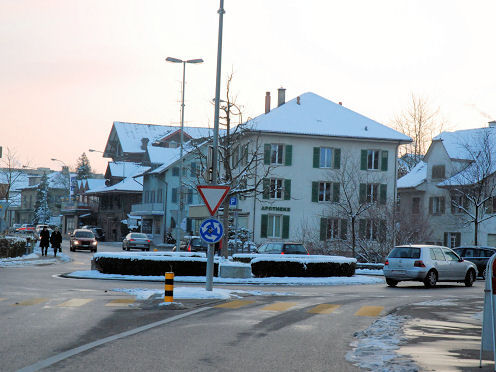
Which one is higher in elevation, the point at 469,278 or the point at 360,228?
the point at 360,228

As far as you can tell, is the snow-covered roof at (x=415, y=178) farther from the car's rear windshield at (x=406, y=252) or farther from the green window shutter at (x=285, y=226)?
the car's rear windshield at (x=406, y=252)

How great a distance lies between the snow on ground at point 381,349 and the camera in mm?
9728

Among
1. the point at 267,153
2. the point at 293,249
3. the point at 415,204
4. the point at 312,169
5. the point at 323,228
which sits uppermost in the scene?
the point at 267,153

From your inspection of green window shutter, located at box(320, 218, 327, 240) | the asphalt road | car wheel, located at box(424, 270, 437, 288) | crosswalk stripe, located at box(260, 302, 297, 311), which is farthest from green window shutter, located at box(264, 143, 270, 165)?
crosswalk stripe, located at box(260, 302, 297, 311)

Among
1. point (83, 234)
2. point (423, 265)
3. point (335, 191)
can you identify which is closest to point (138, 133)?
point (83, 234)

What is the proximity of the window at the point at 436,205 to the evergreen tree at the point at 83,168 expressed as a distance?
8782cm

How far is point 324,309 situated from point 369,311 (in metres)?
0.98

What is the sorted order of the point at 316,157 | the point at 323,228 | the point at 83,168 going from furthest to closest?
→ the point at 83,168
the point at 316,157
the point at 323,228

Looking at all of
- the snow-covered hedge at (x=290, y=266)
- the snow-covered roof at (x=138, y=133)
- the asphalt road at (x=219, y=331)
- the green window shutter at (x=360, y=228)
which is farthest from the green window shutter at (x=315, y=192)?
the snow-covered roof at (x=138, y=133)

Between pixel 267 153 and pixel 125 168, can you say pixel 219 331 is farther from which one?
pixel 125 168

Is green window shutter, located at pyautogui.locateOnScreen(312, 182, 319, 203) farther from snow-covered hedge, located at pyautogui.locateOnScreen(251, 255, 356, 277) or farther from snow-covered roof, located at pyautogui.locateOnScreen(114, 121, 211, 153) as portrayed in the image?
snow-covered roof, located at pyautogui.locateOnScreen(114, 121, 211, 153)

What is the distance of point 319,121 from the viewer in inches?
2625

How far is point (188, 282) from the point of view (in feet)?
92.2

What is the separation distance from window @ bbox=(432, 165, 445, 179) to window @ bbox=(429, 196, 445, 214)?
173 centimetres
